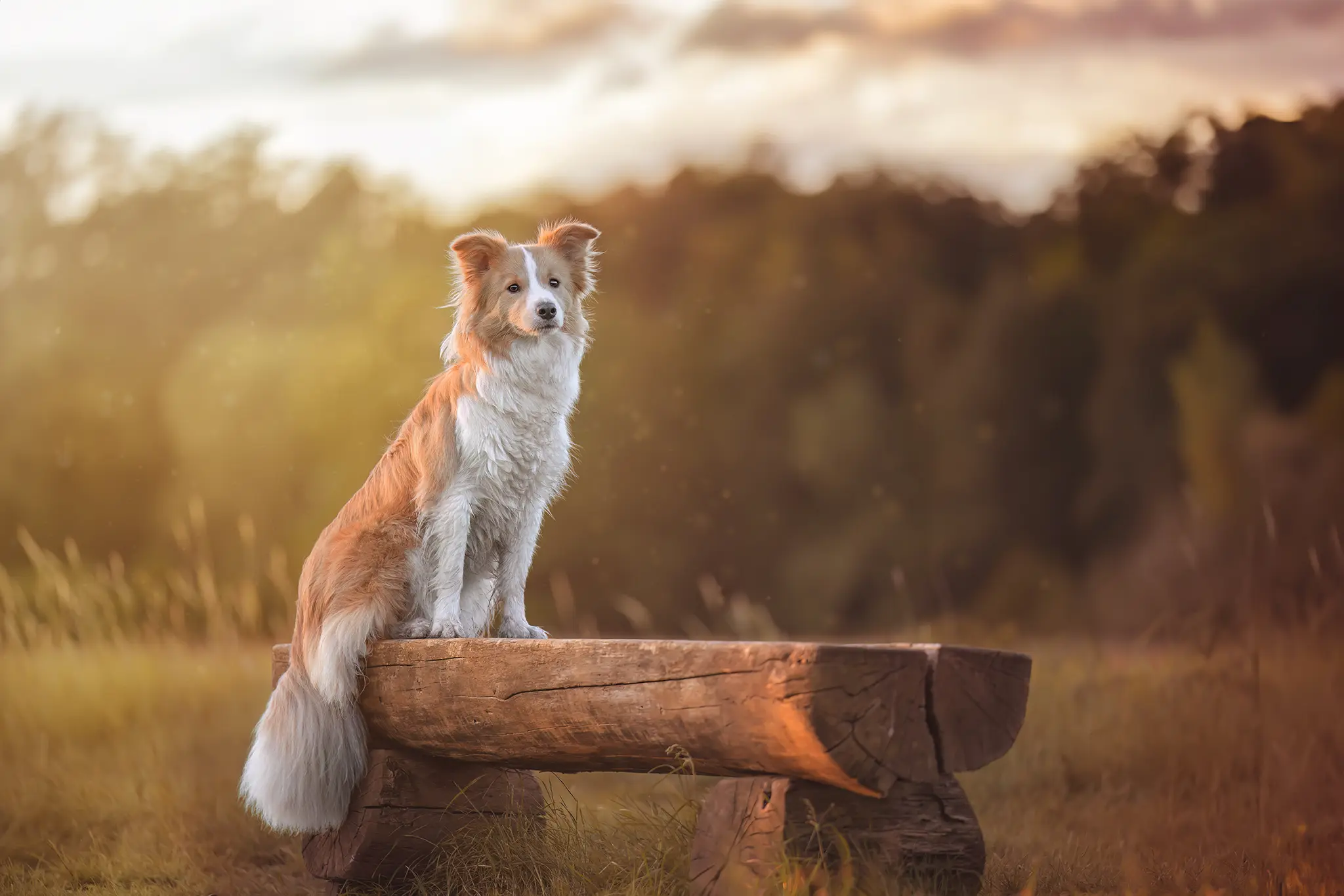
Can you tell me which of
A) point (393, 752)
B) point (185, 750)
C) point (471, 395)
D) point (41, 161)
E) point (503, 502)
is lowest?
point (185, 750)

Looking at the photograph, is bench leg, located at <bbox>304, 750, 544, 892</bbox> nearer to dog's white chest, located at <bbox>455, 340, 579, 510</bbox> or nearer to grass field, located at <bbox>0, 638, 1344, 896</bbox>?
grass field, located at <bbox>0, 638, 1344, 896</bbox>

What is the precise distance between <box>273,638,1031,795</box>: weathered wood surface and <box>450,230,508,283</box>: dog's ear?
1.14 meters

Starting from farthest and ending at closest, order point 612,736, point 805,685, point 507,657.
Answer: point 507,657
point 612,736
point 805,685

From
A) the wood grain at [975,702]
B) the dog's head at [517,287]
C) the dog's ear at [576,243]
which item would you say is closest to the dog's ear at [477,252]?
the dog's head at [517,287]

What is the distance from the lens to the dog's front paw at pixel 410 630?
3.67 m

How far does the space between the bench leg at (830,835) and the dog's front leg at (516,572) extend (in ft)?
3.76

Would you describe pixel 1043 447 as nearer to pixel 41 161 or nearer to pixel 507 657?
pixel 507 657

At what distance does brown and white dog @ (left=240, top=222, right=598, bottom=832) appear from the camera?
364cm

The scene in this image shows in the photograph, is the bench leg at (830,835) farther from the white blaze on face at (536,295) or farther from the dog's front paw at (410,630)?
the white blaze on face at (536,295)

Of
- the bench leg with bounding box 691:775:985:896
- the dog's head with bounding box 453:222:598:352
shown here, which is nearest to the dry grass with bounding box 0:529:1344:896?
the bench leg with bounding box 691:775:985:896

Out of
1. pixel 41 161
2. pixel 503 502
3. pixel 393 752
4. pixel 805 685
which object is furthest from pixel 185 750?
pixel 41 161

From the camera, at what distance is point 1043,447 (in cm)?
943

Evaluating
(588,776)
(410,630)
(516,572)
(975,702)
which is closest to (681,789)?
(516,572)

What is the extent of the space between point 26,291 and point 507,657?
28.8 feet
